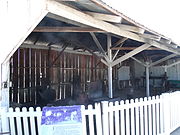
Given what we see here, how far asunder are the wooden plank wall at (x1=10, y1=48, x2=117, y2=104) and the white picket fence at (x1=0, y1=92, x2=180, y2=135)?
11.5 ft

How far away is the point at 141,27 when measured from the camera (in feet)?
14.6

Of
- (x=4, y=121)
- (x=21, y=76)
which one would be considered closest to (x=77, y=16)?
(x=4, y=121)

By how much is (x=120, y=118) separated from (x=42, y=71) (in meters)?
5.14

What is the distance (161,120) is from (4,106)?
3.28m

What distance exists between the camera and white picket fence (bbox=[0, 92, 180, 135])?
11.6 ft

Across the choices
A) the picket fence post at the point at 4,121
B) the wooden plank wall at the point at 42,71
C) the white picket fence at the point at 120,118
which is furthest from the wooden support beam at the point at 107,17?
the wooden plank wall at the point at 42,71

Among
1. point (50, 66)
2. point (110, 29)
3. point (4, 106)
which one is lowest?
point (4, 106)

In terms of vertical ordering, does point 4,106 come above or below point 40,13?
below

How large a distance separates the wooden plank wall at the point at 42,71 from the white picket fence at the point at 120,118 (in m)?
3.49

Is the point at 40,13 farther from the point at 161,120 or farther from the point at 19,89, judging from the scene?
the point at 19,89

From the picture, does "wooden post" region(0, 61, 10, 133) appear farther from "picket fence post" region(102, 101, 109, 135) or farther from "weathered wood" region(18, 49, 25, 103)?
"weathered wood" region(18, 49, 25, 103)

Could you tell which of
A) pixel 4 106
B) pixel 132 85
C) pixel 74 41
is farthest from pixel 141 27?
pixel 132 85

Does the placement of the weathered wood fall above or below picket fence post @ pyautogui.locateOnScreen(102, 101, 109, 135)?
above

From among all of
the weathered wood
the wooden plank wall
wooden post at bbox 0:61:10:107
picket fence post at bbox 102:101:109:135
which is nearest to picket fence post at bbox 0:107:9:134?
wooden post at bbox 0:61:10:107
